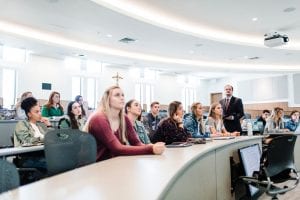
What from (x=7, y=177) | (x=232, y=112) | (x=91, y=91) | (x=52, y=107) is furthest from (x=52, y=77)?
(x=7, y=177)

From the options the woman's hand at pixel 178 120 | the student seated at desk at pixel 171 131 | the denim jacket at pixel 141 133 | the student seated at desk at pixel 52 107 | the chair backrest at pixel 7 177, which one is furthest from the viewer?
the student seated at desk at pixel 52 107

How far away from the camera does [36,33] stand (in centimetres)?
751

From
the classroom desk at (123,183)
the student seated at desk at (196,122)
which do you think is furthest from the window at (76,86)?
the classroom desk at (123,183)

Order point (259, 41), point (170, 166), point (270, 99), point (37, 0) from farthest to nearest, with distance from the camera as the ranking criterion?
point (270, 99)
point (259, 41)
point (37, 0)
point (170, 166)

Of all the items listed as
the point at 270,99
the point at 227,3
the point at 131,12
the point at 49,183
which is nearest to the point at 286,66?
the point at 270,99

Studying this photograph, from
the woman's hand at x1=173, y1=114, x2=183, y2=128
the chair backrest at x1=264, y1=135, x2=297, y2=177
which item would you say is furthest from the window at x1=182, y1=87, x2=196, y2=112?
the chair backrest at x1=264, y1=135, x2=297, y2=177

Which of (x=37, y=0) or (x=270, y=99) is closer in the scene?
(x=37, y=0)

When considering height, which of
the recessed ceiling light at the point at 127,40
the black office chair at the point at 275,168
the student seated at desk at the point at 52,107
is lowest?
the black office chair at the point at 275,168

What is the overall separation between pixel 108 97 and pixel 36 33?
246 inches

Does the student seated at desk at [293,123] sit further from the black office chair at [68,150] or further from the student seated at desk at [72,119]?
the black office chair at [68,150]

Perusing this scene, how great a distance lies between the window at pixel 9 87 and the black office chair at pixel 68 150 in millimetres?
7872

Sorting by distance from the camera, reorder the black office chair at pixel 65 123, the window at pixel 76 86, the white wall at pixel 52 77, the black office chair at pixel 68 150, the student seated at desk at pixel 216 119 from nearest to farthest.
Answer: the black office chair at pixel 68 150 → the black office chair at pixel 65 123 → the student seated at desk at pixel 216 119 → the white wall at pixel 52 77 → the window at pixel 76 86

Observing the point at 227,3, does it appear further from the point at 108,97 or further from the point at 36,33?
the point at 36,33

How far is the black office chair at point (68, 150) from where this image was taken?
178cm
